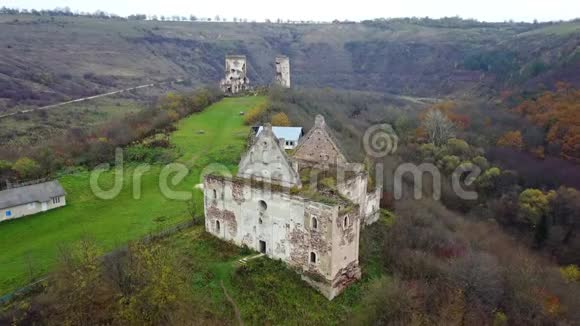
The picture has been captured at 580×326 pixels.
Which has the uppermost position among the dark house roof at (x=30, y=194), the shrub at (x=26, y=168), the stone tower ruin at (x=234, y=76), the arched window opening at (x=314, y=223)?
the stone tower ruin at (x=234, y=76)

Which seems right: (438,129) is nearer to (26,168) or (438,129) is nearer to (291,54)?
(26,168)

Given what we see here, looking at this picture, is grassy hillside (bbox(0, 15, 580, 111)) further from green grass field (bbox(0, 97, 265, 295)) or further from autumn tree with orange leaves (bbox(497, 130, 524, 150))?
green grass field (bbox(0, 97, 265, 295))

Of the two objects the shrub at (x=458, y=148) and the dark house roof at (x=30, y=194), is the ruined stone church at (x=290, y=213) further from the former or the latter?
the shrub at (x=458, y=148)

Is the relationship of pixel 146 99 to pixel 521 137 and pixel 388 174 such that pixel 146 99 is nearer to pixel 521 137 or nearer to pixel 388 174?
pixel 388 174

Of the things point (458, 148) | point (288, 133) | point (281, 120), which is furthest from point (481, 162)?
point (288, 133)

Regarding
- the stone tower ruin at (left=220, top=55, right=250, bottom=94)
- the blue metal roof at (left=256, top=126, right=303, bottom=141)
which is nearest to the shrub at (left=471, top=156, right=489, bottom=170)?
the blue metal roof at (left=256, top=126, right=303, bottom=141)

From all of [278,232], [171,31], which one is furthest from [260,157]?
[171,31]

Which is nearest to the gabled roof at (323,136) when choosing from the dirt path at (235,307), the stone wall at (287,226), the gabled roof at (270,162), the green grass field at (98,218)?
the gabled roof at (270,162)
